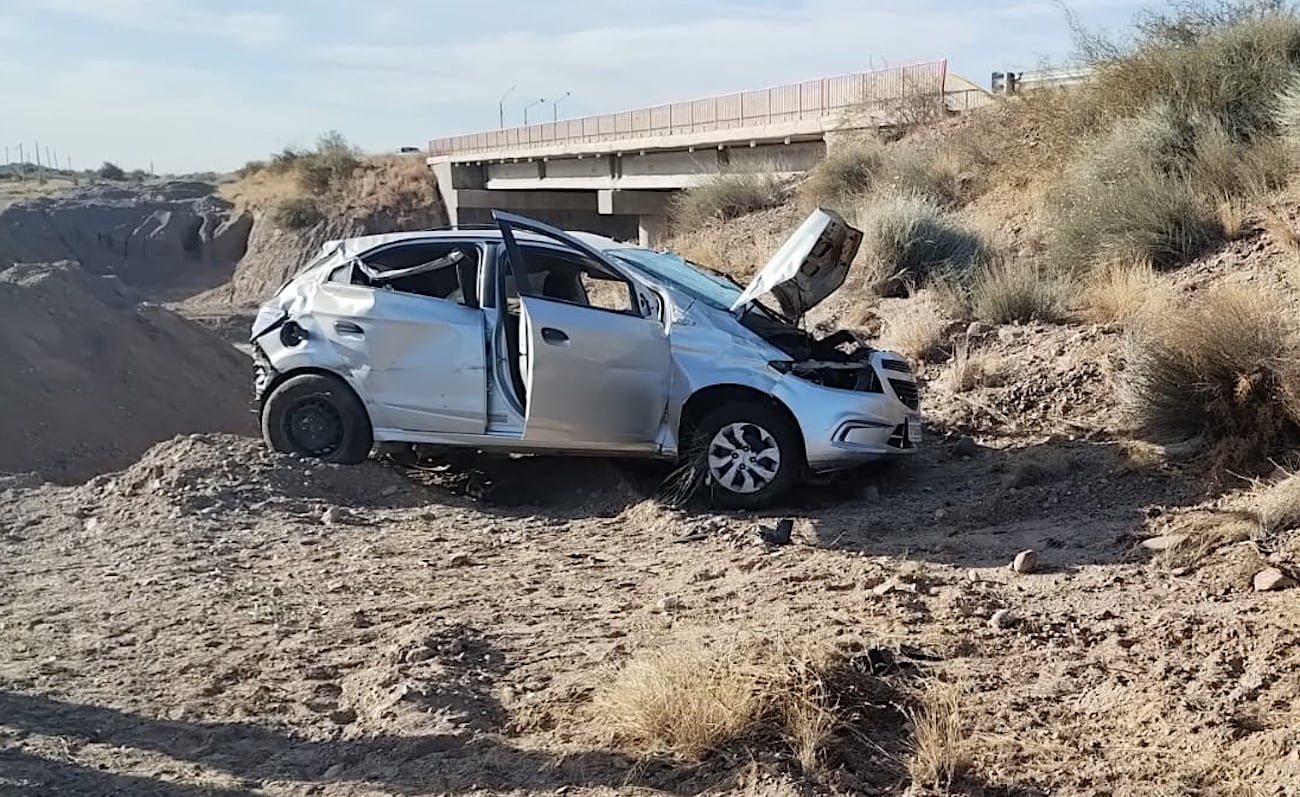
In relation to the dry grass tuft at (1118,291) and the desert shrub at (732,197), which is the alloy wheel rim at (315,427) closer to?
the dry grass tuft at (1118,291)

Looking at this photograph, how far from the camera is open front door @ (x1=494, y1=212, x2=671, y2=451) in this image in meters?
8.16

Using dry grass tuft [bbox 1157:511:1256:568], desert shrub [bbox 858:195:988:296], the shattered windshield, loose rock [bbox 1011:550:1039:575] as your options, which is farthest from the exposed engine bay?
desert shrub [bbox 858:195:988:296]

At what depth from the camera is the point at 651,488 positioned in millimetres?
8812

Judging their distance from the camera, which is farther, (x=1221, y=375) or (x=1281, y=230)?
(x=1281, y=230)

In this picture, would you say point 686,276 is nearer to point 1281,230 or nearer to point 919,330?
point 919,330

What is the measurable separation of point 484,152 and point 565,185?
886 centimetres

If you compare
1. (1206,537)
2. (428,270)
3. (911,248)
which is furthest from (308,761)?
(911,248)

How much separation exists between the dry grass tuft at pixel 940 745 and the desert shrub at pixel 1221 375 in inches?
167

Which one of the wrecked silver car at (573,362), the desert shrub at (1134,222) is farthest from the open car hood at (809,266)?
the desert shrub at (1134,222)

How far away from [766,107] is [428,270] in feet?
67.2

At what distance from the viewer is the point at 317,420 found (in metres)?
9.09

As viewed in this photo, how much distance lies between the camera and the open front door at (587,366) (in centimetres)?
816

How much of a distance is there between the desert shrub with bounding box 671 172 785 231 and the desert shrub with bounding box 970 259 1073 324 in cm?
1035

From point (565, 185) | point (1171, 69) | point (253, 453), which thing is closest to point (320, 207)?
point (565, 185)
